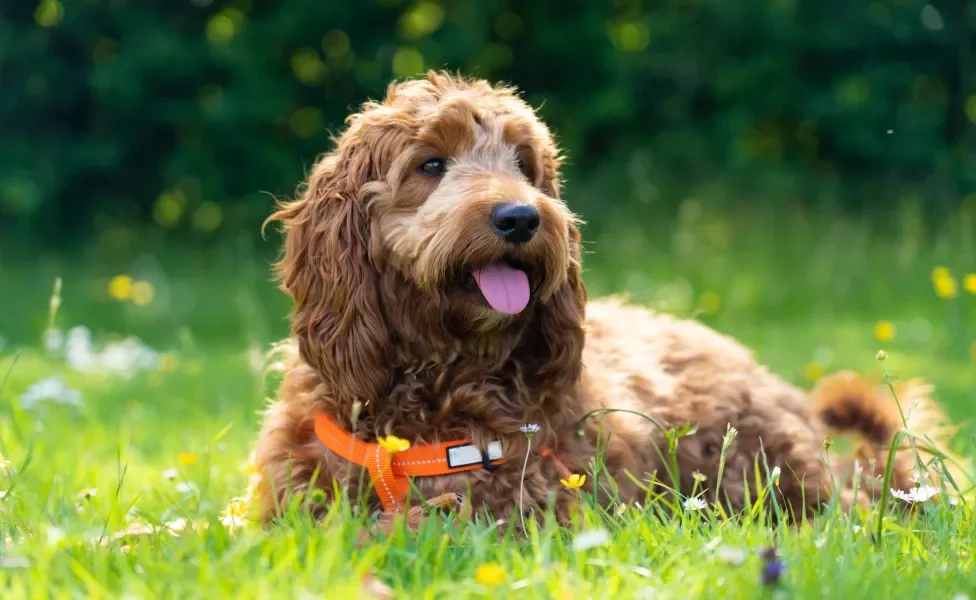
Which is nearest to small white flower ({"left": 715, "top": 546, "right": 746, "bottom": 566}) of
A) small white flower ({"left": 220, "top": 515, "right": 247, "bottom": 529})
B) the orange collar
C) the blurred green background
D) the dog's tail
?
the orange collar

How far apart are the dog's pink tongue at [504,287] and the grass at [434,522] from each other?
0.63 metres

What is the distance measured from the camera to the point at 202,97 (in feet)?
44.6

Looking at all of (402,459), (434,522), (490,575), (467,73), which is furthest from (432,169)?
(467,73)

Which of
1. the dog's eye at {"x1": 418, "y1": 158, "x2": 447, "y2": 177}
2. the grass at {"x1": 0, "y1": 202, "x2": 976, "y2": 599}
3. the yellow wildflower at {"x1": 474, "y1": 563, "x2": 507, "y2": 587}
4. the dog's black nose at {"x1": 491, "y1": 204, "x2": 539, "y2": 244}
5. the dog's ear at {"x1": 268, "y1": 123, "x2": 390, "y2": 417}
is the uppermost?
the dog's eye at {"x1": 418, "y1": 158, "x2": 447, "y2": 177}

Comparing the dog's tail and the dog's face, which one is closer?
the dog's face

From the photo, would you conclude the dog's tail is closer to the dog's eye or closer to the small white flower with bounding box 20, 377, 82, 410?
the dog's eye

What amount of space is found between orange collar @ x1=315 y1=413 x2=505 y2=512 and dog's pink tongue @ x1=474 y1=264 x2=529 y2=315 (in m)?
0.43

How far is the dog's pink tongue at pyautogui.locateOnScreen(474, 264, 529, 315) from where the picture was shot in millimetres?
3172

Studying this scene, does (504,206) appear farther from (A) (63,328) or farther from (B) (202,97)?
(B) (202,97)

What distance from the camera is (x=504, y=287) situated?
320 cm

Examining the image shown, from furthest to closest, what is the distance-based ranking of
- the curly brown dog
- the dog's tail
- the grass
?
the dog's tail, the curly brown dog, the grass

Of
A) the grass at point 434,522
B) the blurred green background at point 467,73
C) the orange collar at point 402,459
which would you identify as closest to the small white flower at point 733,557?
the grass at point 434,522

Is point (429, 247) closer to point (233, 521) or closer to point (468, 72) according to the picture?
point (233, 521)

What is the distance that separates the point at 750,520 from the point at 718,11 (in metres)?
11.8
